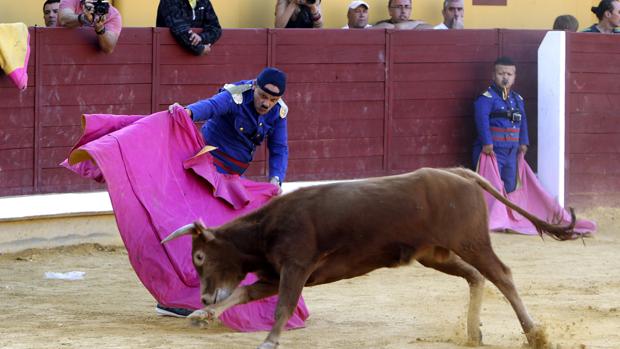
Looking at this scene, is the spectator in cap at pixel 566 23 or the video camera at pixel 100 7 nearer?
the video camera at pixel 100 7

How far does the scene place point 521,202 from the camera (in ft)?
32.8

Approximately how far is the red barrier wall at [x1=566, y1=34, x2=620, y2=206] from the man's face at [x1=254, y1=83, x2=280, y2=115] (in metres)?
4.89

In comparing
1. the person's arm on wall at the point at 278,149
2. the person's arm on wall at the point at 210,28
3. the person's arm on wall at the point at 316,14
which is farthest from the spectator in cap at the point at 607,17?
the person's arm on wall at the point at 278,149

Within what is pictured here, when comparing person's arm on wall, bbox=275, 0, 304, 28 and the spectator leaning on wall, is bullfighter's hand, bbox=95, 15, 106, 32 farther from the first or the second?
person's arm on wall, bbox=275, 0, 304, 28

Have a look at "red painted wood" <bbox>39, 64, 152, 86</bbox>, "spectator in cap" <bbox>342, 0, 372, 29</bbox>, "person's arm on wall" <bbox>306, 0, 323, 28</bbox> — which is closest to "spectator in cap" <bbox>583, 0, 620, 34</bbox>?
"spectator in cap" <bbox>342, 0, 372, 29</bbox>

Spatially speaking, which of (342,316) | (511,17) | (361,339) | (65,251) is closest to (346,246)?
(361,339)

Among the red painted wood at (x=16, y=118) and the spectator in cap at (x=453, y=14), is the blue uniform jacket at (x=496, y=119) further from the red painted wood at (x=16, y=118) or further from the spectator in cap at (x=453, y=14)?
the red painted wood at (x=16, y=118)

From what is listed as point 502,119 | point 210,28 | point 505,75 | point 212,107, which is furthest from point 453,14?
point 212,107

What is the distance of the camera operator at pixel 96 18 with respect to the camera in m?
7.88

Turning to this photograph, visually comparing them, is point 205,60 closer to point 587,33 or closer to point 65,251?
point 65,251

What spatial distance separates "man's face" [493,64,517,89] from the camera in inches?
390

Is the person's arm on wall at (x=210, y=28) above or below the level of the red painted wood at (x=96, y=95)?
above

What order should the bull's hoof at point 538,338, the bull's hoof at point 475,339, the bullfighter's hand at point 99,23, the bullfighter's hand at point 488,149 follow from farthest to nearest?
the bullfighter's hand at point 488,149, the bullfighter's hand at point 99,23, the bull's hoof at point 475,339, the bull's hoof at point 538,338

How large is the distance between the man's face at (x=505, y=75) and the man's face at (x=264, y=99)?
165 inches
